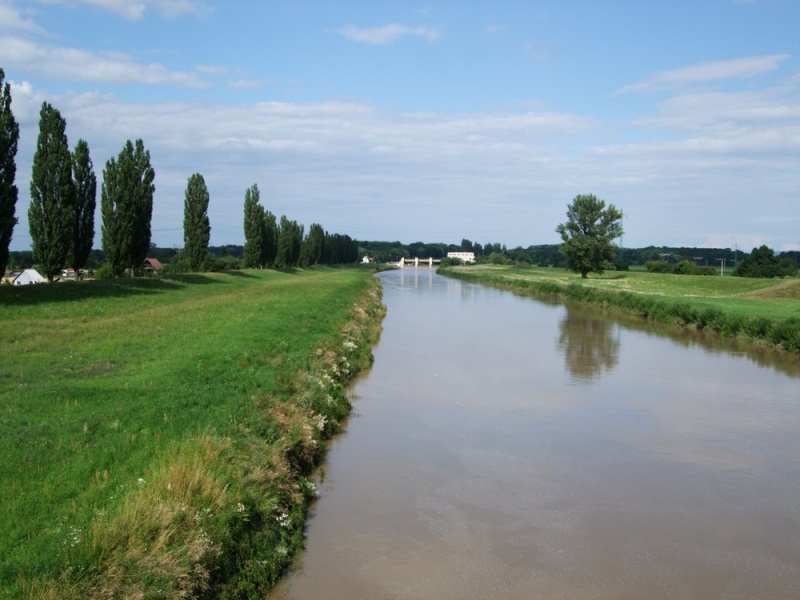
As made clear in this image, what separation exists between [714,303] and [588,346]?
522 inches

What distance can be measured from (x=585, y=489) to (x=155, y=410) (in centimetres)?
545

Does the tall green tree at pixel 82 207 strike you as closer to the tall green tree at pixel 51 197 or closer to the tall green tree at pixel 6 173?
the tall green tree at pixel 51 197

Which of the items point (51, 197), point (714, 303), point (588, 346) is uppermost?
point (51, 197)

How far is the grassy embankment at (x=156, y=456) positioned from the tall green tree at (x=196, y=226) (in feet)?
105

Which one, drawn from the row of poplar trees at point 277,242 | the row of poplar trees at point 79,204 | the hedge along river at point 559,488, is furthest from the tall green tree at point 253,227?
the hedge along river at point 559,488

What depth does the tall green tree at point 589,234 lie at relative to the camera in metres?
66.2

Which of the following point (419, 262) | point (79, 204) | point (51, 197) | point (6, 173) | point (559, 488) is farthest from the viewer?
point (419, 262)

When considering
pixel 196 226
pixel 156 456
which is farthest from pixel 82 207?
pixel 156 456

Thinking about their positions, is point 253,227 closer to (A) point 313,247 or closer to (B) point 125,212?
(B) point 125,212

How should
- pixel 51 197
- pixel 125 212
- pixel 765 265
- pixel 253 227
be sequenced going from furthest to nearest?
pixel 765 265 → pixel 253 227 → pixel 125 212 → pixel 51 197

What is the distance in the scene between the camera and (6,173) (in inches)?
827

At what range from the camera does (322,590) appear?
623 centimetres

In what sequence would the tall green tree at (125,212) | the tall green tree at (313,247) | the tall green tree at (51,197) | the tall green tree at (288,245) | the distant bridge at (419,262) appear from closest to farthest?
the tall green tree at (51,197), the tall green tree at (125,212), the tall green tree at (288,245), the tall green tree at (313,247), the distant bridge at (419,262)

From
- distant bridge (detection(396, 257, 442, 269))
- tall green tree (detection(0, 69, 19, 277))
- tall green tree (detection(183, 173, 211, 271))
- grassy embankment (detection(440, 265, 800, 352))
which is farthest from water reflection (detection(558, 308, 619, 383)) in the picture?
distant bridge (detection(396, 257, 442, 269))
